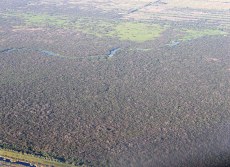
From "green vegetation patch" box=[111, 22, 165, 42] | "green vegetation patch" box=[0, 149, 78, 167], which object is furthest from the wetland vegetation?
"green vegetation patch" box=[111, 22, 165, 42]

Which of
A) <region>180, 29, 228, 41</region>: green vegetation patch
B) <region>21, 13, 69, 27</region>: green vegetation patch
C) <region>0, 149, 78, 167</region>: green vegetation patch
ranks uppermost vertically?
<region>21, 13, 69, 27</region>: green vegetation patch

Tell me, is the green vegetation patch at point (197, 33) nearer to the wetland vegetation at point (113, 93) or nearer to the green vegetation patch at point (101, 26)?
the wetland vegetation at point (113, 93)

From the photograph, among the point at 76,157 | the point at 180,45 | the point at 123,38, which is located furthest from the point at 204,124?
the point at 123,38

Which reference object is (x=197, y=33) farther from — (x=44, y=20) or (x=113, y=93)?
(x=113, y=93)

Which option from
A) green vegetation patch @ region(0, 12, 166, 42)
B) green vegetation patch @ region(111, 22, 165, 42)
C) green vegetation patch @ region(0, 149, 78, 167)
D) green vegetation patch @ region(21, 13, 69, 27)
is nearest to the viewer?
green vegetation patch @ region(0, 149, 78, 167)

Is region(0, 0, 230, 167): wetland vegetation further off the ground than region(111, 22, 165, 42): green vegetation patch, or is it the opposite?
region(111, 22, 165, 42): green vegetation patch

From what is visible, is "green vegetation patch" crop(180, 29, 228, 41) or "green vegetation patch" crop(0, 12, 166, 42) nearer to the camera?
"green vegetation patch" crop(180, 29, 228, 41)

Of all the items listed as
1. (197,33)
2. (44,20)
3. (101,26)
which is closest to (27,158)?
(101,26)

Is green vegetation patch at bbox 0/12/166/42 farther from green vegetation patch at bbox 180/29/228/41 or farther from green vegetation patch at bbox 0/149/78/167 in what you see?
green vegetation patch at bbox 0/149/78/167

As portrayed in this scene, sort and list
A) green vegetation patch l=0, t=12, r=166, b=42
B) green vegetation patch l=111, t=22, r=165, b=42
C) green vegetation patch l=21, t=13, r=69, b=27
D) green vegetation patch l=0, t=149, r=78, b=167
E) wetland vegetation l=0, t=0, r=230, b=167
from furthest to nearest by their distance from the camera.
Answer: green vegetation patch l=21, t=13, r=69, b=27, green vegetation patch l=0, t=12, r=166, b=42, green vegetation patch l=111, t=22, r=165, b=42, wetland vegetation l=0, t=0, r=230, b=167, green vegetation patch l=0, t=149, r=78, b=167

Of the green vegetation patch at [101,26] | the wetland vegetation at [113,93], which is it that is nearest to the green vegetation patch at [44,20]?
the green vegetation patch at [101,26]
